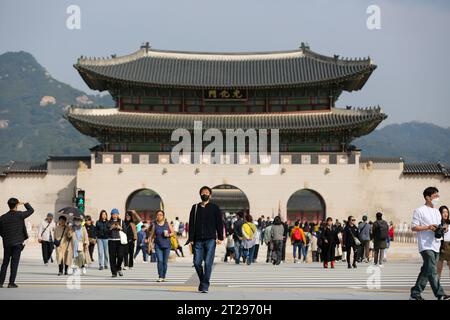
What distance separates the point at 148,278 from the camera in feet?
62.0

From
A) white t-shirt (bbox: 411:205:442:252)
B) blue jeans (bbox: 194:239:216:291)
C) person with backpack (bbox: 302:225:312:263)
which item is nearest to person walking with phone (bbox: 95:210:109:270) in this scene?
blue jeans (bbox: 194:239:216:291)

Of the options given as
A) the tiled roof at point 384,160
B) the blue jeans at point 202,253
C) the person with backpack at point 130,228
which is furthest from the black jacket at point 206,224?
the tiled roof at point 384,160

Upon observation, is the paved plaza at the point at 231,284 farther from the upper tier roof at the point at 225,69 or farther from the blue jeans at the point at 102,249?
the upper tier roof at the point at 225,69

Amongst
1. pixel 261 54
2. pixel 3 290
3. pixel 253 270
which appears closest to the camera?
pixel 3 290

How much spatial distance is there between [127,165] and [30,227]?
7.18 m

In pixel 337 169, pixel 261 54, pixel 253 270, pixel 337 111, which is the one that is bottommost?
pixel 253 270

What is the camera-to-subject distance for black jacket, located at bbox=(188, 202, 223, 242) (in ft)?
49.3

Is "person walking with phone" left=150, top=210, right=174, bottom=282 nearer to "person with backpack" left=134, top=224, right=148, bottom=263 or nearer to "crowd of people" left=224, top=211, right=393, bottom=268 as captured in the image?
"crowd of people" left=224, top=211, right=393, bottom=268

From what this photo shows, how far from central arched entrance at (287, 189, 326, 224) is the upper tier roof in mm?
8100

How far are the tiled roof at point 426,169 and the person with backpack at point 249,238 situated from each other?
87.1 ft

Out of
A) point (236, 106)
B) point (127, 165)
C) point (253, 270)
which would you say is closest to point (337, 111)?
point (236, 106)
